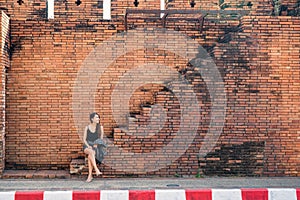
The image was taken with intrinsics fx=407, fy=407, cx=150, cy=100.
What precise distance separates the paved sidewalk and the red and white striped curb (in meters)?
1.04

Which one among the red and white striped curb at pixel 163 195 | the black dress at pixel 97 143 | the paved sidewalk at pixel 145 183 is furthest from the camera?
the black dress at pixel 97 143

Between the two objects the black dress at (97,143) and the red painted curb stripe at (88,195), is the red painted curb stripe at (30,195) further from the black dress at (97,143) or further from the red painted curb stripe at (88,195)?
the black dress at (97,143)

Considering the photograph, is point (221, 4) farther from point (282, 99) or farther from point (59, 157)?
point (59, 157)

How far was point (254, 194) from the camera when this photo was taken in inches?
221

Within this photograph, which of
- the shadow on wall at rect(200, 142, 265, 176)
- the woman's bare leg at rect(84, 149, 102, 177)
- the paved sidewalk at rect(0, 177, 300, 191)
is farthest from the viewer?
the shadow on wall at rect(200, 142, 265, 176)

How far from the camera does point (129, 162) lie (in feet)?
25.4

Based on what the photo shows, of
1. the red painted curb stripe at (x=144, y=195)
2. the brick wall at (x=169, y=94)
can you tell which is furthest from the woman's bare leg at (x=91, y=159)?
the red painted curb stripe at (x=144, y=195)

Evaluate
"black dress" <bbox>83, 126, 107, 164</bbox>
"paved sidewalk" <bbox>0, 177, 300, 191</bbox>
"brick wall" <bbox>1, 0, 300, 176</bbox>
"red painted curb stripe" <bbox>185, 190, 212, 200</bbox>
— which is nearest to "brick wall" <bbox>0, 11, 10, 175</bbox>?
"brick wall" <bbox>1, 0, 300, 176</bbox>

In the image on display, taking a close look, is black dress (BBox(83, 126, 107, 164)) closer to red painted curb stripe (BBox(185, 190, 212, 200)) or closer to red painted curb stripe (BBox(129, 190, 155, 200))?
red painted curb stripe (BBox(129, 190, 155, 200))

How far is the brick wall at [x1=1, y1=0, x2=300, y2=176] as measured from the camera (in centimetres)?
784

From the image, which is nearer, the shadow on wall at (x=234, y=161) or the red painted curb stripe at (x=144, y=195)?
the red painted curb stripe at (x=144, y=195)

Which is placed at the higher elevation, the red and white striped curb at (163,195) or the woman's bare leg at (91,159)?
the woman's bare leg at (91,159)

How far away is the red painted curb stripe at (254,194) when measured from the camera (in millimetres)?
5598

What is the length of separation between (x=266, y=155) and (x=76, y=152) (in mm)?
3788
